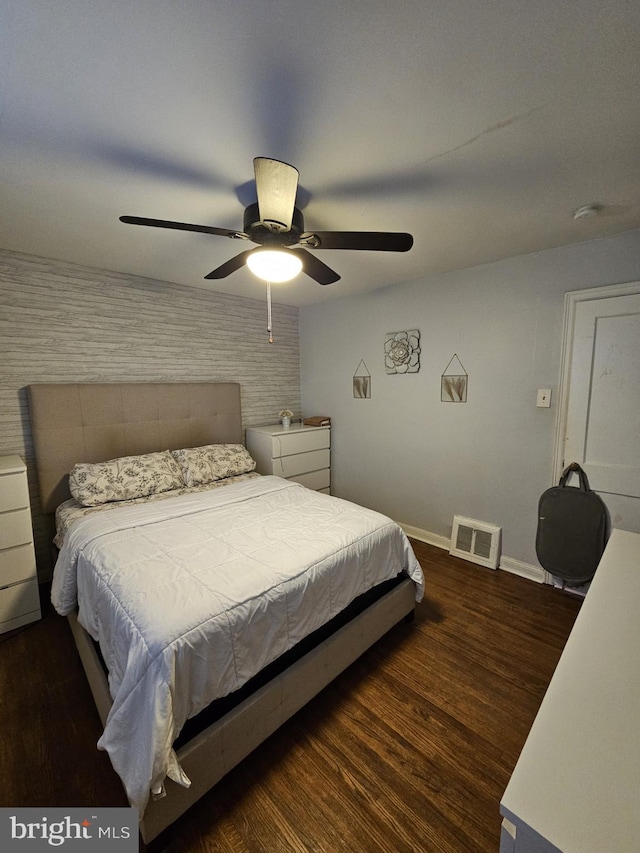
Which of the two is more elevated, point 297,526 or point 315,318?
point 315,318

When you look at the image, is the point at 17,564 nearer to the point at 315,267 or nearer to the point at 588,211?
the point at 315,267

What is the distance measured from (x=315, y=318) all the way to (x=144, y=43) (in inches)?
118

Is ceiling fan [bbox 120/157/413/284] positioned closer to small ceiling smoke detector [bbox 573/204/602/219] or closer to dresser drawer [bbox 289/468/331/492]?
small ceiling smoke detector [bbox 573/204/602/219]

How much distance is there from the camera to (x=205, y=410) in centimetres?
325

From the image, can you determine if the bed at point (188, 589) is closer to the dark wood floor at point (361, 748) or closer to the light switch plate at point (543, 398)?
the dark wood floor at point (361, 748)

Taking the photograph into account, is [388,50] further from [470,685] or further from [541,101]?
[470,685]

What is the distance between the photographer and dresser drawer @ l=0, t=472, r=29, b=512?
2012 mm

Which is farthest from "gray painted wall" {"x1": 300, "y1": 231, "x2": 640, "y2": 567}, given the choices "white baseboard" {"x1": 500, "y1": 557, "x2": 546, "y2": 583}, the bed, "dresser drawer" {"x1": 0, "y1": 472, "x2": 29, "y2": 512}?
"dresser drawer" {"x1": 0, "y1": 472, "x2": 29, "y2": 512}

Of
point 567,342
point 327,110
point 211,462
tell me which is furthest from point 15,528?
point 567,342

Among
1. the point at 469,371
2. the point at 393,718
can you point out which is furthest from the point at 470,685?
the point at 469,371

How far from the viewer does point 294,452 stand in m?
3.56

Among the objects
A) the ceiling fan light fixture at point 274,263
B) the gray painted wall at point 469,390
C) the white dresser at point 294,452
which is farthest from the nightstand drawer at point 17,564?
the gray painted wall at point 469,390

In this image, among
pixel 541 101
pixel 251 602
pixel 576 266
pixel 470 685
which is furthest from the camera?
pixel 576 266

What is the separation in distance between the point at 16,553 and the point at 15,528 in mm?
157
